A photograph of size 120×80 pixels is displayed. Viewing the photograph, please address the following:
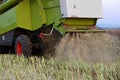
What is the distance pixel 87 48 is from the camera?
7668 millimetres

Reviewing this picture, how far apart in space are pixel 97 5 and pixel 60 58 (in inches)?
57.4

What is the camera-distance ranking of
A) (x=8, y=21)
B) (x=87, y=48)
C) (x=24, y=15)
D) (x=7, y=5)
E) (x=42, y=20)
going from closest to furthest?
(x=87, y=48), (x=42, y=20), (x=24, y=15), (x=8, y=21), (x=7, y=5)

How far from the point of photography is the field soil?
7660 mm

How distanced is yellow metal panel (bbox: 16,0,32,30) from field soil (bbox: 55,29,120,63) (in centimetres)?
117

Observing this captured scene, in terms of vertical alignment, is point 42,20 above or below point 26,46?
above

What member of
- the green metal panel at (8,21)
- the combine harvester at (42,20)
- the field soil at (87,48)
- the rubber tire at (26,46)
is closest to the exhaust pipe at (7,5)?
the combine harvester at (42,20)

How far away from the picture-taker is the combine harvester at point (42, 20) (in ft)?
25.7

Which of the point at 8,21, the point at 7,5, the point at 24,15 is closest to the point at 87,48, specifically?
the point at 24,15

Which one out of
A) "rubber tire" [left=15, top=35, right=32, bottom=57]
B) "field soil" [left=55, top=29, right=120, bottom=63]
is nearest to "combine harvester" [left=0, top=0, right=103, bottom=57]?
"rubber tire" [left=15, top=35, right=32, bottom=57]

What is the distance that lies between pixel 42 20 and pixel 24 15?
61 cm

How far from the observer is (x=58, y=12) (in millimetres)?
7977

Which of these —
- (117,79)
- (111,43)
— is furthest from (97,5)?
(117,79)

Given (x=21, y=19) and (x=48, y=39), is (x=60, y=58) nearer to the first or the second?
(x=48, y=39)

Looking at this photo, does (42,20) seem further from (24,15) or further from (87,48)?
(87,48)
